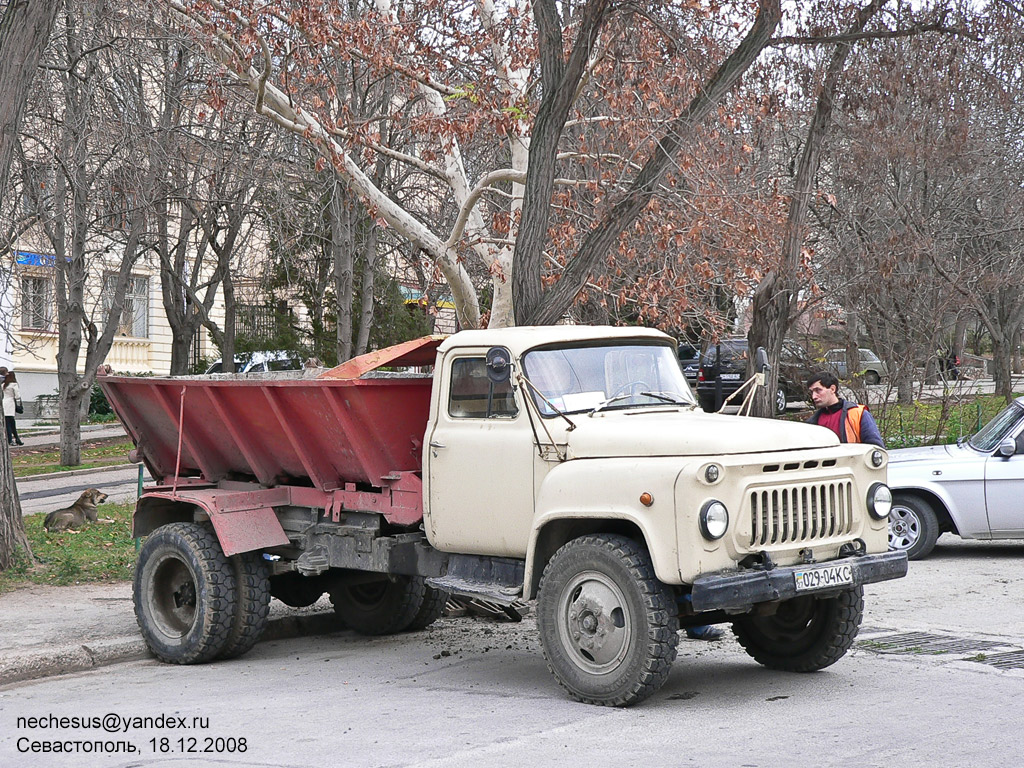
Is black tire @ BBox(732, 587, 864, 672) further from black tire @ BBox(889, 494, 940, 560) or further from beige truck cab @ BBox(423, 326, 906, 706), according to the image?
black tire @ BBox(889, 494, 940, 560)

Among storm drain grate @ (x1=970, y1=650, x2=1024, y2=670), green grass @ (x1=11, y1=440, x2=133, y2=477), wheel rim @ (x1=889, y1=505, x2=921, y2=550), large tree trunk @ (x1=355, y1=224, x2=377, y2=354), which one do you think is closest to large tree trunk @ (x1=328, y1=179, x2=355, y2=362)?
large tree trunk @ (x1=355, y1=224, x2=377, y2=354)

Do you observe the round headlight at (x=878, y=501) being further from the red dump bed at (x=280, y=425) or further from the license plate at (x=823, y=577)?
the red dump bed at (x=280, y=425)

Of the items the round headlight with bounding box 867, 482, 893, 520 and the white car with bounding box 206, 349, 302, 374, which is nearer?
the round headlight with bounding box 867, 482, 893, 520

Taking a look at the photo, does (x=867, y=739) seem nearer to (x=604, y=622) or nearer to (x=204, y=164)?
(x=604, y=622)

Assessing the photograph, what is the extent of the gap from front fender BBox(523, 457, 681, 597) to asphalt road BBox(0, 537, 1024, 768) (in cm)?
81

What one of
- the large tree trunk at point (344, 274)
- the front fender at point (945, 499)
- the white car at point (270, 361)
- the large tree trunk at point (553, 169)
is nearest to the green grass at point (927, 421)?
the front fender at point (945, 499)

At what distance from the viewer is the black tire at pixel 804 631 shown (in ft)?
22.9

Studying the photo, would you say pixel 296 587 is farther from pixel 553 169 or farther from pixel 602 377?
pixel 553 169

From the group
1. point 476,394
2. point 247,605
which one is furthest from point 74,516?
point 476,394

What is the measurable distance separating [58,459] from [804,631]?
20.6 meters

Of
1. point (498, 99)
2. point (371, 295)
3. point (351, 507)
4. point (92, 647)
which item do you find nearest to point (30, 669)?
point (92, 647)

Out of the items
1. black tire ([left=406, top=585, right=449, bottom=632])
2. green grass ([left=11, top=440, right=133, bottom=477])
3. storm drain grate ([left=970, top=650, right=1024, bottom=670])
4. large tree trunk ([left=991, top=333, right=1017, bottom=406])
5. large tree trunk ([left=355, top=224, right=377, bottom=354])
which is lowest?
storm drain grate ([left=970, top=650, right=1024, bottom=670])

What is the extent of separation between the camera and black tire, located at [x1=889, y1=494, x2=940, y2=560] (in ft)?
39.0

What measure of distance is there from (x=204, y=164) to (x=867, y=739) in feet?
56.0
